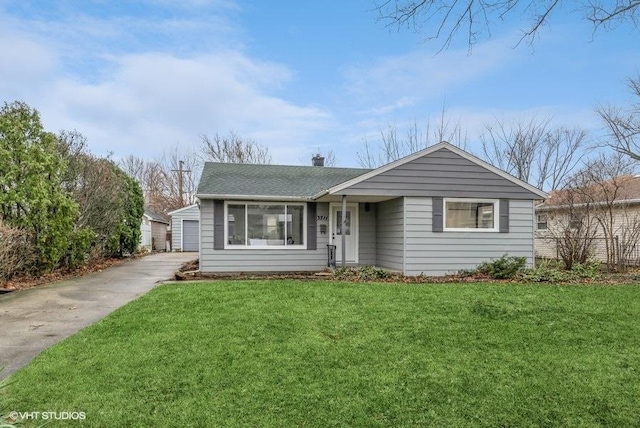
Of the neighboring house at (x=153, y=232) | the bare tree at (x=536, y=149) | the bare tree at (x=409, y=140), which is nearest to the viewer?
the bare tree at (x=409, y=140)

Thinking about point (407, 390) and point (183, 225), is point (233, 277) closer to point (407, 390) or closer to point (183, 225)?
point (407, 390)

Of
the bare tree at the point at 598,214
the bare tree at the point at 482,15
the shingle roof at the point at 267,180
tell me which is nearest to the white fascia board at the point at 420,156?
the shingle roof at the point at 267,180

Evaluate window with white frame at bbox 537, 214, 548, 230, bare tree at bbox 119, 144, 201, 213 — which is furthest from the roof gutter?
bare tree at bbox 119, 144, 201, 213

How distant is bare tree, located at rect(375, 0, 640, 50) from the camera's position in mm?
3432

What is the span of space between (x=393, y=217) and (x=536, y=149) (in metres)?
17.2

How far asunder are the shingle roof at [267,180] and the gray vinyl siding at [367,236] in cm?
146

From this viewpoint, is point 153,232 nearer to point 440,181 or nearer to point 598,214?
point 440,181

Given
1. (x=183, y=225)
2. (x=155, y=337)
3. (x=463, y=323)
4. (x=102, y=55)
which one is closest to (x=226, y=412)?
(x=155, y=337)

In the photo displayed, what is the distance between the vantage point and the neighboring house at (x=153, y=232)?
25625mm

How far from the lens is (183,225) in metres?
26.2

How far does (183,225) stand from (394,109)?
48.4 ft

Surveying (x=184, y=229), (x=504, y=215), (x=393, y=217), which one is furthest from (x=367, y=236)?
(x=184, y=229)

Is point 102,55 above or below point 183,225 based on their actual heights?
above

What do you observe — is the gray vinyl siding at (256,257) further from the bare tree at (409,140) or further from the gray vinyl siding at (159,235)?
the gray vinyl siding at (159,235)
